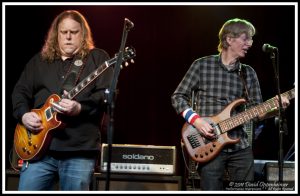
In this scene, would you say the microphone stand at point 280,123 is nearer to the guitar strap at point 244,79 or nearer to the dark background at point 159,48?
the guitar strap at point 244,79

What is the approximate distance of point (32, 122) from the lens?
3.68 metres

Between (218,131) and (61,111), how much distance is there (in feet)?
4.51

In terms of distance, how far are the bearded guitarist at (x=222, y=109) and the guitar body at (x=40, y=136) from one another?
112 centimetres

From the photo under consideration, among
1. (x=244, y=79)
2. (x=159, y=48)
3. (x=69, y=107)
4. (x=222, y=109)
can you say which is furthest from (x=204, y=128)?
(x=159, y=48)

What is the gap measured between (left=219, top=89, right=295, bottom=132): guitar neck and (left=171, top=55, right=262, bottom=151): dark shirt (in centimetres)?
8

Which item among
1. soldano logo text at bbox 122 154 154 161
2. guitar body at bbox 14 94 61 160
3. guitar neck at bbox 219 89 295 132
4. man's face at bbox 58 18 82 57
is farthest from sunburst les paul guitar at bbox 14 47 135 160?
guitar neck at bbox 219 89 295 132

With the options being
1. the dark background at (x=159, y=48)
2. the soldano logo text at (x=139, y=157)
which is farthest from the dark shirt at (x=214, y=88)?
the dark background at (x=159, y=48)

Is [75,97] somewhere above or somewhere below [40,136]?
above

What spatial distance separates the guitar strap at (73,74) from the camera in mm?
3680

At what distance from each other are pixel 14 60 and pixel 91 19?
1.09 metres

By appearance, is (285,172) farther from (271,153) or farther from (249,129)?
(271,153)

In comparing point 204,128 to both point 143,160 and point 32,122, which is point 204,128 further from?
point 32,122

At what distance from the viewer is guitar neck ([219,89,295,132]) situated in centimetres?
394

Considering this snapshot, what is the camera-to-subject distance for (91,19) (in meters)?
5.80
